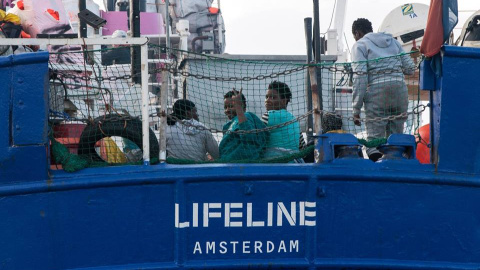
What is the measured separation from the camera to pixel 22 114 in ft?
16.5

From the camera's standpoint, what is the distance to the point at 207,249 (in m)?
5.14

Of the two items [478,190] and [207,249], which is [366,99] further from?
[207,249]

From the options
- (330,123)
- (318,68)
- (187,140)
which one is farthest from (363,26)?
(187,140)

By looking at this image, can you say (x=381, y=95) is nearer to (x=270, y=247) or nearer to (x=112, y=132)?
(x=270, y=247)

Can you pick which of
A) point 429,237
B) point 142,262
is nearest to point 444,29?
point 429,237

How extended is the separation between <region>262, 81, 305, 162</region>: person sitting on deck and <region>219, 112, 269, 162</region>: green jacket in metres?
0.08

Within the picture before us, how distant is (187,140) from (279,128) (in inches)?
30.9

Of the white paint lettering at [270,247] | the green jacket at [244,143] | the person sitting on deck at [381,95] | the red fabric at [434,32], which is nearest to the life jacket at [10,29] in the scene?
the green jacket at [244,143]

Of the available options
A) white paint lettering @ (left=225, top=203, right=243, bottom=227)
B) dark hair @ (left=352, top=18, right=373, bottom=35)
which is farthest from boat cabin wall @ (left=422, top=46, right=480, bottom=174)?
dark hair @ (left=352, top=18, right=373, bottom=35)

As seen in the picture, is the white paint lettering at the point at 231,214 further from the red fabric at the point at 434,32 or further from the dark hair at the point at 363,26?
the dark hair at the point at 363,26

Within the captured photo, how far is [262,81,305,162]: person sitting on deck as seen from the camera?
578cm

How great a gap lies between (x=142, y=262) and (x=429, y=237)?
2.05m

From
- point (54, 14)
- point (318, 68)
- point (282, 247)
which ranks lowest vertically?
point (282, 247)

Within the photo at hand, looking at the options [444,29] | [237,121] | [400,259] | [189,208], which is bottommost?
[400,259]
